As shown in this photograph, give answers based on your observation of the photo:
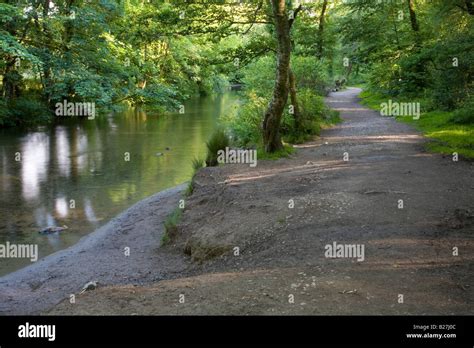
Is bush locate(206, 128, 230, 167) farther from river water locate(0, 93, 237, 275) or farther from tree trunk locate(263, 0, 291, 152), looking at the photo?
river water locate(0, 93, 237, 275)

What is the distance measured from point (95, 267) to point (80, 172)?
10.3 meters

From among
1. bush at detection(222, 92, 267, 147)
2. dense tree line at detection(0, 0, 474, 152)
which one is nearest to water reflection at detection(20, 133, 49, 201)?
dense tree line at detection(0, 0, 474, 152)

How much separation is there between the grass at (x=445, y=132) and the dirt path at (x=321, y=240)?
2.55 ft

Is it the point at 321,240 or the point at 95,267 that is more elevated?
the point at 321,240

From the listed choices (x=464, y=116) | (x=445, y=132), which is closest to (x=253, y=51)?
(x=445, y=132)

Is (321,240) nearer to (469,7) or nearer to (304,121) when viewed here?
(304,121)

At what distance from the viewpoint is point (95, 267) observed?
9.83m

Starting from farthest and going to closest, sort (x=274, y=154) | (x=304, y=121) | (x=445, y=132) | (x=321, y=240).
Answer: (x=304, y=121)
(x=445, y=132)
(x=274, y=154)
(x=321, y=240)

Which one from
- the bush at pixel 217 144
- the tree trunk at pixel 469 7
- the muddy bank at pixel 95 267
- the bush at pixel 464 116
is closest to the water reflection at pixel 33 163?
the muddy bank at pixel 95 267

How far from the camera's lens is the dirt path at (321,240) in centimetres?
553

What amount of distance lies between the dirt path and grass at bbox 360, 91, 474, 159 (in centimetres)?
78
